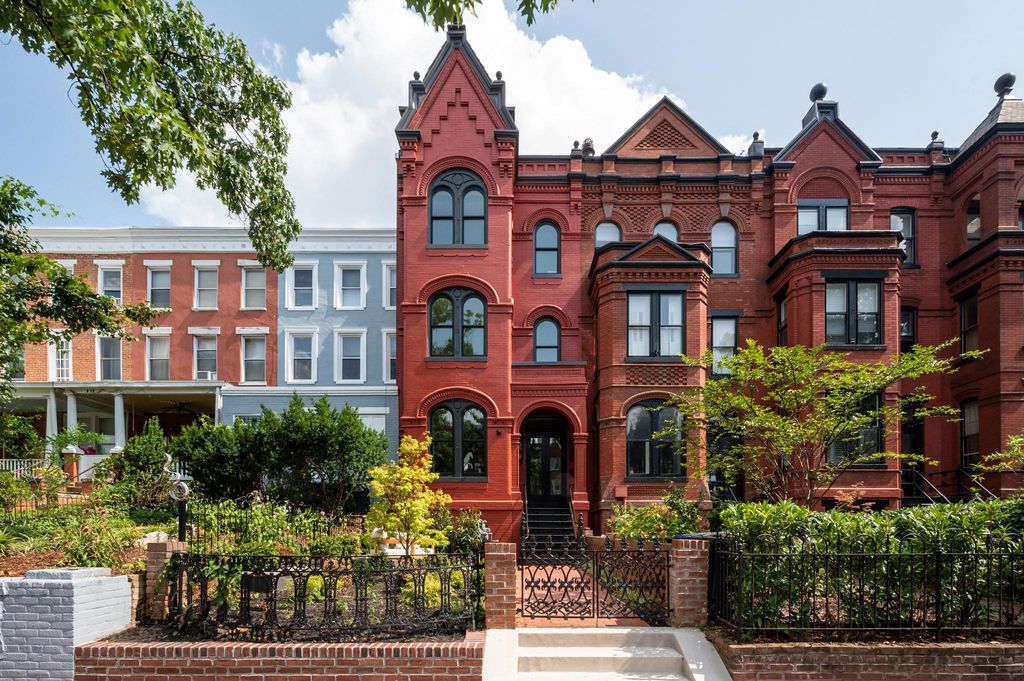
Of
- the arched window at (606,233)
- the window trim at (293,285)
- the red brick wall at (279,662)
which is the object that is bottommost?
the red brick wall at (279,662)

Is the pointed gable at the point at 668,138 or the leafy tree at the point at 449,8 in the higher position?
the pointed gable at the point at 668,138

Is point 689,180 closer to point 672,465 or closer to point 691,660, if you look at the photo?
point 672,465

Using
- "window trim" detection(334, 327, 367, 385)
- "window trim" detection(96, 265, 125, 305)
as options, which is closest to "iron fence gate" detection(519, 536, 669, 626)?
"window trim" detection(334, 327, 367, 385)

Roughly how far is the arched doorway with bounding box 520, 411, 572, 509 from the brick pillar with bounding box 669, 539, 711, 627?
10.7 m

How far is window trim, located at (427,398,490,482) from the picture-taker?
17.8 meters

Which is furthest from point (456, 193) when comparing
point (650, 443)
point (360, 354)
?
point (360, 354)

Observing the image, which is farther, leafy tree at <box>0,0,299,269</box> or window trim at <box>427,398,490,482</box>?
window trim at <box>427,398,490,482</box>

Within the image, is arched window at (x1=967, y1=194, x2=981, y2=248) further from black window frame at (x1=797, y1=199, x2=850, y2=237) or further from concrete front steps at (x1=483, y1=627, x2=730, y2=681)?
concrete front steps at (x1=483, y1=627, x2=730, y2=681)

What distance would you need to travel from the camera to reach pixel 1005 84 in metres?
19.7

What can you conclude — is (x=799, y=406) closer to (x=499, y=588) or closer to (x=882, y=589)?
(x=882, y=589)

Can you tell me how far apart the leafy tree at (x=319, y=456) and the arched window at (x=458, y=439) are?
72.7 inches

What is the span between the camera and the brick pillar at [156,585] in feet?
29.7

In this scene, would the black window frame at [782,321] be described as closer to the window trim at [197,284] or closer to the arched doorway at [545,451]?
the arched doorway at [545,451]

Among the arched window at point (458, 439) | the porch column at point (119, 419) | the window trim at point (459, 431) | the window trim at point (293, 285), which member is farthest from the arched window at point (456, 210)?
the porch column at point (119, 419)
